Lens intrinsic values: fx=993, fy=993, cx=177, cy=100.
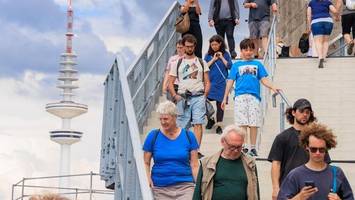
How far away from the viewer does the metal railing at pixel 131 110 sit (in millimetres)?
8401

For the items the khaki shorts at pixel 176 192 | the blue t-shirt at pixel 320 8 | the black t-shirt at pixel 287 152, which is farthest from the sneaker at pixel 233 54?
the black t-shirt at pixel 287 152

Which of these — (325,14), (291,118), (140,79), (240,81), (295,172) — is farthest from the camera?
(325,14)

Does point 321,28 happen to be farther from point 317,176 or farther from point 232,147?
point 317,176

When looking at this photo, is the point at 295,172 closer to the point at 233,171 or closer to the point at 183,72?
the point at 233,171

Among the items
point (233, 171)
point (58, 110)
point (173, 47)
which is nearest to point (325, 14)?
point (173, 47)

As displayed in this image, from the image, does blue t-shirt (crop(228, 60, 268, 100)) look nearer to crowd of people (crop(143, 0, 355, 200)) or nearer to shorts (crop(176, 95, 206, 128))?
crowd of people (crop(143, 0, 355, 200))

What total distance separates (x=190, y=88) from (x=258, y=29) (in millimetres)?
5437

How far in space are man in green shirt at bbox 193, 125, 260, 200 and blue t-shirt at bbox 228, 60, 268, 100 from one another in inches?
132

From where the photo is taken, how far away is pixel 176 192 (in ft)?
26.8

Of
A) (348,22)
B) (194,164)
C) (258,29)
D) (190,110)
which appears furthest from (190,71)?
(348,22)

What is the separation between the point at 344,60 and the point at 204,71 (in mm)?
5526

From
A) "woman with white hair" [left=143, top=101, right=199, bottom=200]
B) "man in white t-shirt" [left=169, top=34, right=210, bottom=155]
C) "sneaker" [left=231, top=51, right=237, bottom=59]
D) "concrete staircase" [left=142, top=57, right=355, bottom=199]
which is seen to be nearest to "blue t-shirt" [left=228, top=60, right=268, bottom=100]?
"man in white t-shirt" [left=169, top=34, right=210, bottom=155]

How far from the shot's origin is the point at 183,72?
10961 mm

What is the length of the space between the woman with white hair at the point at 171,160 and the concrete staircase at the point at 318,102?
2060 millimetres
